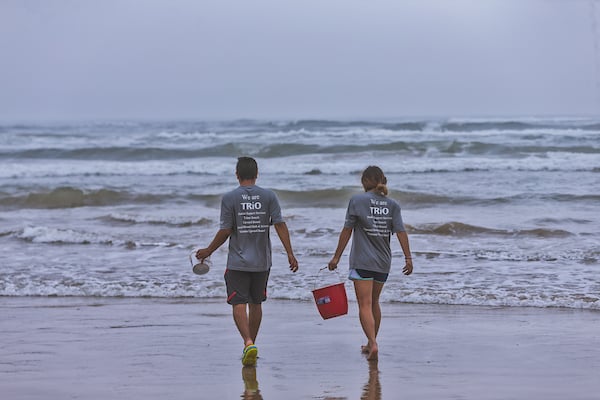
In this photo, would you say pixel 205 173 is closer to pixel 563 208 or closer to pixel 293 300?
pixel 563 208

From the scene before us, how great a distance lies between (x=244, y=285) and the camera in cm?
588

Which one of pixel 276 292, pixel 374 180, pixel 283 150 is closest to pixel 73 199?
pixel 276 292

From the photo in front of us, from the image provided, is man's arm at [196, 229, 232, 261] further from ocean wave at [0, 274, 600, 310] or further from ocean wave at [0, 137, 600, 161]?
ocean wave at [0, 137, 600, 161]

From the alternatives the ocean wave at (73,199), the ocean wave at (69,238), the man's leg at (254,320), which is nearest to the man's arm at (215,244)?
the man's leg at (254,320)

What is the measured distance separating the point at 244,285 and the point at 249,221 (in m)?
0.46

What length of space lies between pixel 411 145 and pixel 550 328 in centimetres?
2612

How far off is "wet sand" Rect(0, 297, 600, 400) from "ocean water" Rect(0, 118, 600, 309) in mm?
1110

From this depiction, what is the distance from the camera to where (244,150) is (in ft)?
112

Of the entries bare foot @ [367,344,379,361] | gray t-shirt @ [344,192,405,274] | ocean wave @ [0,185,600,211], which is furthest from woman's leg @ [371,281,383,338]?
ocean wave @ [0,185,600,211]

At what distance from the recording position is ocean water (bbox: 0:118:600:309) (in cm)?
960

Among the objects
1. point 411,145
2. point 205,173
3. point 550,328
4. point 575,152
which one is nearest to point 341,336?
point 550,328

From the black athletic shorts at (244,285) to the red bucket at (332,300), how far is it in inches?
20.1

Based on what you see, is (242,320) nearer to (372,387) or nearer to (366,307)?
(366,307)

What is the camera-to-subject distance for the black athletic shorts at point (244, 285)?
5855mm
